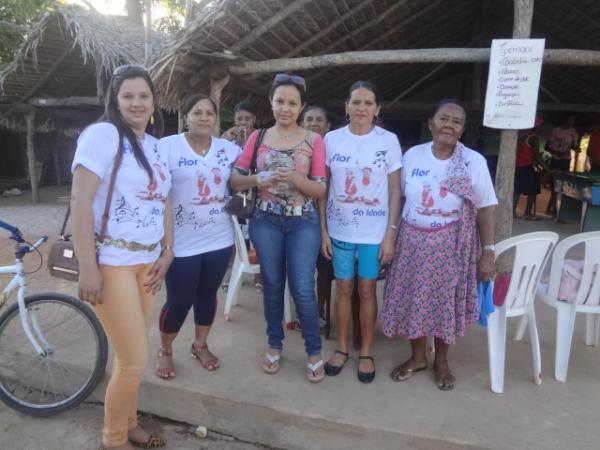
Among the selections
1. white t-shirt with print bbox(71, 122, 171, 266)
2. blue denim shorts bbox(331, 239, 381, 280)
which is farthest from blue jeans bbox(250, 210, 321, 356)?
white t-shirt with print bbox(71, 122, 171, 266)

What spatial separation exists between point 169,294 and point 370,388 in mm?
1280

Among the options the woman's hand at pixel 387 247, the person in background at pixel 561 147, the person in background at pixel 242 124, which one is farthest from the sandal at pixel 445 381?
the person in background at pixel 561 147

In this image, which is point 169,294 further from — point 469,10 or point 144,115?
point 469,10

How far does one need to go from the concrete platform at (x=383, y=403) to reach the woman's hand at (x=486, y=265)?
69 cm

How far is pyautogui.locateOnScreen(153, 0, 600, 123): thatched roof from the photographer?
4617 mm

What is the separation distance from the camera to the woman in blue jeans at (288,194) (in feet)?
7.79

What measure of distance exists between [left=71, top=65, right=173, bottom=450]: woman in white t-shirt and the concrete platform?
57 cm

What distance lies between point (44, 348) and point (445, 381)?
2.40m

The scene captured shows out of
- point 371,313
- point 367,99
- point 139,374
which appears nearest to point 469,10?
point 367,99

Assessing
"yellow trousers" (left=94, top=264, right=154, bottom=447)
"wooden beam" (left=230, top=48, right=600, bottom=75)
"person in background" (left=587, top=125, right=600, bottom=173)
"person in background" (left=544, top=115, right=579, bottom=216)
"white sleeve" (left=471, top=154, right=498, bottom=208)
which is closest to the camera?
"yellow trousers" (left=94, top=264, right=154, bottom=447)

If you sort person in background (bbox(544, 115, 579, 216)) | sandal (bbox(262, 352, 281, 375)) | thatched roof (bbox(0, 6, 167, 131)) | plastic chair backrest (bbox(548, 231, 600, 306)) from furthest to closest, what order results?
person in background (bbox(544, 115, 579, 216)) < thatched roof (bbox(0, 6, 167, 131)) < sandal (bbox(262, 352, 281, 375)) < plastic chair backrest (bbox(548, 231, 600, 306))

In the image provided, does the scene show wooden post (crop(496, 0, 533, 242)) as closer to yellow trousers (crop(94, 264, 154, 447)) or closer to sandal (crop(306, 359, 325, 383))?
sandal (crop(306, 359, 325, 383))

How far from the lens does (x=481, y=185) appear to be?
7.73 feet

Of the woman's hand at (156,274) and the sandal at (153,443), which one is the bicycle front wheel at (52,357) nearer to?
the sandal at (153,443)
